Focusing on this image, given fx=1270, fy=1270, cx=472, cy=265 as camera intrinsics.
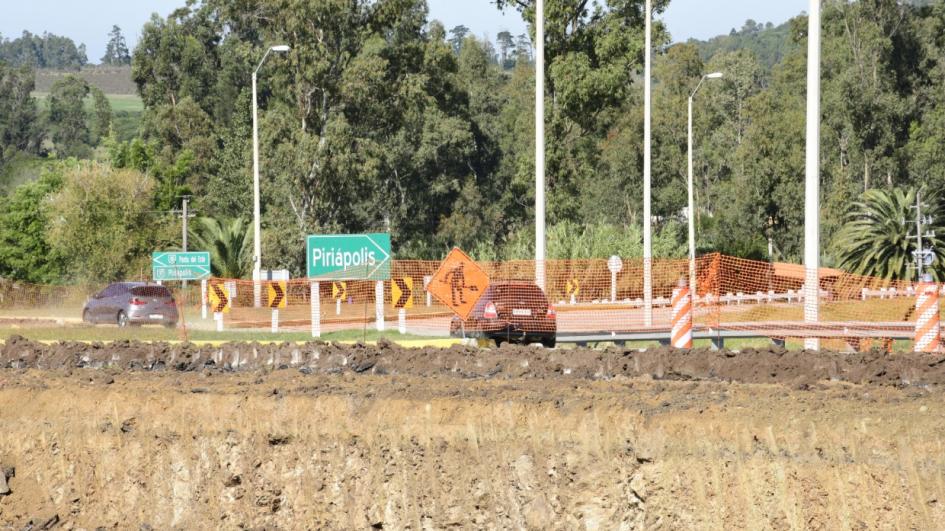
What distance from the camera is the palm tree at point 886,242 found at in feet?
135

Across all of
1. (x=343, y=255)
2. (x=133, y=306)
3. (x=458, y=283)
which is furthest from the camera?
(x=133, y=306)

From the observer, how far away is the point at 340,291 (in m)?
30.8

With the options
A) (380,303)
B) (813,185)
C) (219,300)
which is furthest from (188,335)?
(813,185)

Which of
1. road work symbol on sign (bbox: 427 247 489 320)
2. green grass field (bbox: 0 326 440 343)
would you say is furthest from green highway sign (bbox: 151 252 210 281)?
road work symbol on sign (bbox: 427 247 489 320)

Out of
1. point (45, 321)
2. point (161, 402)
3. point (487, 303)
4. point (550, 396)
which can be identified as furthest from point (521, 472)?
point (45, 321)

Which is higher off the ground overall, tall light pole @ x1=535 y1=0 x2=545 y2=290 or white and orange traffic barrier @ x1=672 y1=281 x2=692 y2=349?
tall light pole @ x1=535 y1=0 x2=545 y2=290

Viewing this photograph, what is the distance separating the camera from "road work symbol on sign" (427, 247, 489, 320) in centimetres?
2016

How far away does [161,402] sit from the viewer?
448 inches

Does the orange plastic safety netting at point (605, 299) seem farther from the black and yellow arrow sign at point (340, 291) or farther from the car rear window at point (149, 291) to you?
the car rear window at point (149, 291)

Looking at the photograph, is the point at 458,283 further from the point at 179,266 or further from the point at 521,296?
the point at 179,266

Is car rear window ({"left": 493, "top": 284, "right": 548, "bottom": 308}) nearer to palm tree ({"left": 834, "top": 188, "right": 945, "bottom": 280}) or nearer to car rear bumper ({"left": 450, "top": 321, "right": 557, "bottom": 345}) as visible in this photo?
car rear bumper ({"left": 450, "top": 321, "right": 557, "bottom": 345})

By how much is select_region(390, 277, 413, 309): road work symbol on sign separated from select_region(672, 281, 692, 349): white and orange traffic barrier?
1012 centimetres

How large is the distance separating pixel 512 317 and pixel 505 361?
8469 millimetres

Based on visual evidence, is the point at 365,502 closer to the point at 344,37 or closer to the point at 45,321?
the point at 45,321
